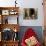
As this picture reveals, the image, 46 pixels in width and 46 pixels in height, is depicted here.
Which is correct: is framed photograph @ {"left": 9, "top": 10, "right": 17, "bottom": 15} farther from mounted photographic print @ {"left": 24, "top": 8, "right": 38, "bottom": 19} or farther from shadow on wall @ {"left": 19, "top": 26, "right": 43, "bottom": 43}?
shadow on wall @ {"left": 19, "top": 26, "right": 43, "bottom": 43}

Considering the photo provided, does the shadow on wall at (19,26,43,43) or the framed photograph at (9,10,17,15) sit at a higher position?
the framed photograph at (9,10,17,15)

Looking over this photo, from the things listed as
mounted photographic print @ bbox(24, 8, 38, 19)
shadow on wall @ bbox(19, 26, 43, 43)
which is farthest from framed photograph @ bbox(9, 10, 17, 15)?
shadow on wall @ bbox(19, 26, 43, 43)

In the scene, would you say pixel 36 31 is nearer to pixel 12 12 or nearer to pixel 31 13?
pixel 31 13

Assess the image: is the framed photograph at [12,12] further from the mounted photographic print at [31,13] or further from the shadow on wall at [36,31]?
the shadow on wall at [36,31]

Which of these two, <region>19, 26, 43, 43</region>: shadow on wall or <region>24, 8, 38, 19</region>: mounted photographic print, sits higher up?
<region>24, 8, 38, 19</region>: mounted photographic print

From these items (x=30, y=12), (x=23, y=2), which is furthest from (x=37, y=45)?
(x=23, y=2)

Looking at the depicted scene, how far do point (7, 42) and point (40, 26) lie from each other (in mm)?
1107

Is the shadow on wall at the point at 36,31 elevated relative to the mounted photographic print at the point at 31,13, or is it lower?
lower

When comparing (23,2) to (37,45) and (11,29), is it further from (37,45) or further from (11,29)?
(37,45)

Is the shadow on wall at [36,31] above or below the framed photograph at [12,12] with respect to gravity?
below

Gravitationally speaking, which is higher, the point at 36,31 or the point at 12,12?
the point at 12,12

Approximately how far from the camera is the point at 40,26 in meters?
4.70

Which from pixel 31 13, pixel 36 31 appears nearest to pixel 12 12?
pixel 31 13

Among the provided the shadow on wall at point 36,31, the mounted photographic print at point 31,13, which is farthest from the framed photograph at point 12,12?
the shadow on wall at point 36,31
